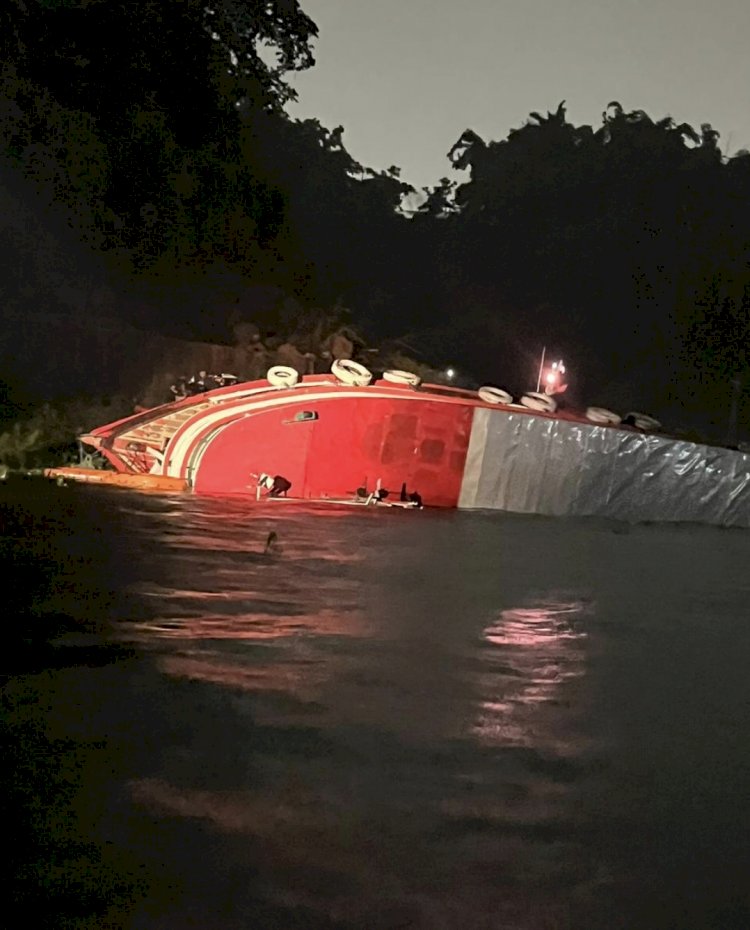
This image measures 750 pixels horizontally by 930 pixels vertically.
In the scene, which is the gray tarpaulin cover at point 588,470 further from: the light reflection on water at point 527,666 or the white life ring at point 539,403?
the light reflection on water at point 527,666

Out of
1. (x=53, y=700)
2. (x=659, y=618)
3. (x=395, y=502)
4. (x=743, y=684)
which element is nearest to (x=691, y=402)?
(x=395, y=502)

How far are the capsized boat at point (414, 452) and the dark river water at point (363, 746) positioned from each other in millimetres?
3037

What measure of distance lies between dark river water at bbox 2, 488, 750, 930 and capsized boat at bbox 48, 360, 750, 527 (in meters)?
3.04

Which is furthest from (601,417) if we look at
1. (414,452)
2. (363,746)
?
(363,746)

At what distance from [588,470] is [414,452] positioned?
1.89 m

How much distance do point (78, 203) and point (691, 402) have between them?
469 inches

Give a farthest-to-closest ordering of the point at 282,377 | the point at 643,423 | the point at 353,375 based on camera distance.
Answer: the point at 643,423, the point at 282,377, the point at 353,375

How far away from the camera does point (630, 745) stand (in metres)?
3.98

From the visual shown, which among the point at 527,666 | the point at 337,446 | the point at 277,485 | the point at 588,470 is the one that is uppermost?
the point at 588,470

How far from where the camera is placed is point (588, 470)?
10852 millimetres

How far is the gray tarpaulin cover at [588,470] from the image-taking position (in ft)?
35.2

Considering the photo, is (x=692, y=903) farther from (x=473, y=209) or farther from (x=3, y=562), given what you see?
(x=473, y=209)

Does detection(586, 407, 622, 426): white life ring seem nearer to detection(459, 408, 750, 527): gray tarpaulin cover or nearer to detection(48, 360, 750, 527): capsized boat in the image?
detection(48, 360, 750, 527): capsized boat

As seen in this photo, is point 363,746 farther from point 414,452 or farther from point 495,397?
point 495,397
